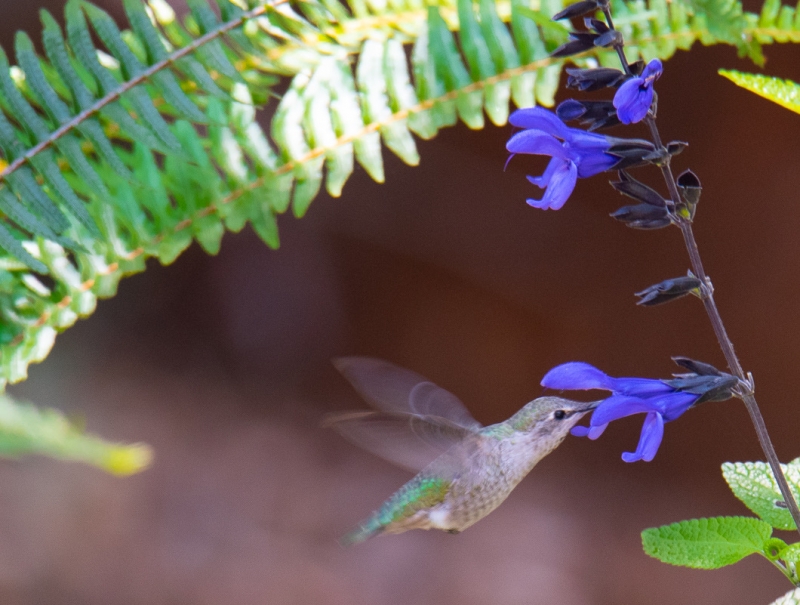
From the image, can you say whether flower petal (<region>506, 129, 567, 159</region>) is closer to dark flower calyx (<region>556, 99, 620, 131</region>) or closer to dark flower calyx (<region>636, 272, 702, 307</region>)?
dark flower calyx (<region>556, 99, 620, 131</region>)

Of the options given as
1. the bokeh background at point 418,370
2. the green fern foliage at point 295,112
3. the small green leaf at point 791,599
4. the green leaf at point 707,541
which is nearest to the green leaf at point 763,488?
the green leaf at point 707,541

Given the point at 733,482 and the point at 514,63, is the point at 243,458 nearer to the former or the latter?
the point at 514,63

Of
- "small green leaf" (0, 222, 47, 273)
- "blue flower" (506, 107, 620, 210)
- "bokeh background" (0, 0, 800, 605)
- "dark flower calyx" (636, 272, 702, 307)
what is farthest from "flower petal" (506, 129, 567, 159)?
"bokeh background" (0, 0, 800, 605)

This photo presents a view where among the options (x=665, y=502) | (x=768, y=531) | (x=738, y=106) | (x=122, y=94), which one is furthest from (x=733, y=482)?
(x=665, y=502)

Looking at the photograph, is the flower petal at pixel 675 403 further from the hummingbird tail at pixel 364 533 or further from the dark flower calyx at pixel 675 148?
the hummingbird tail at pixel 364 533

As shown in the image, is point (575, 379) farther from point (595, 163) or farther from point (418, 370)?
point (418, 370)
